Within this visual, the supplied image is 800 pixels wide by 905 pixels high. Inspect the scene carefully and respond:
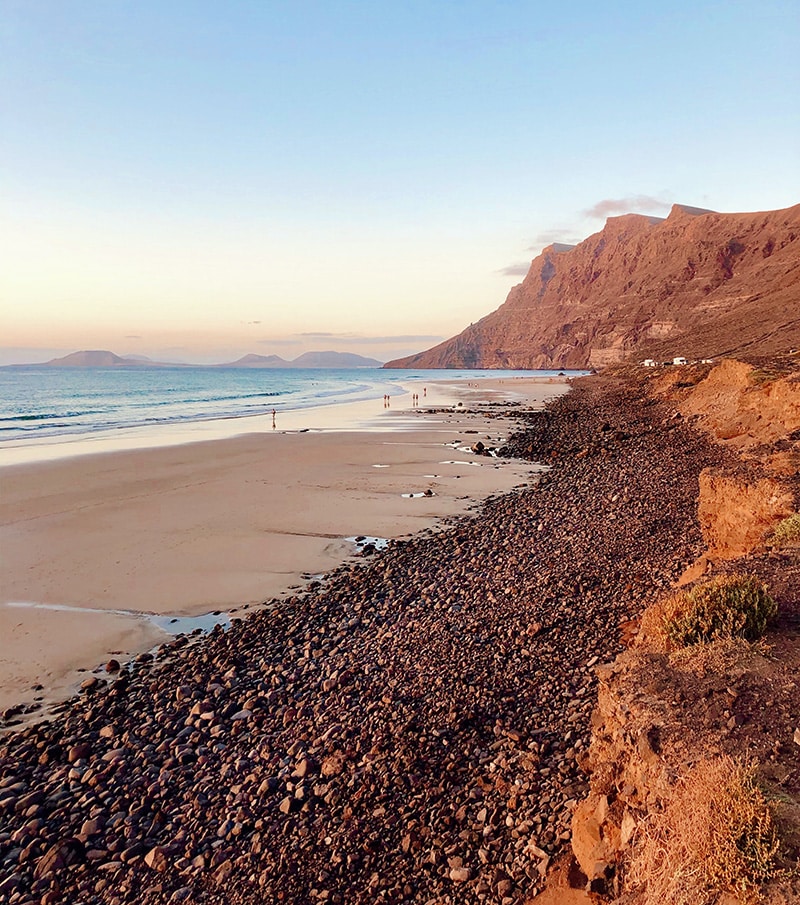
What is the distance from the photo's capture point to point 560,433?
3100 cm

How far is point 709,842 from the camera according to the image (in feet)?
10.0

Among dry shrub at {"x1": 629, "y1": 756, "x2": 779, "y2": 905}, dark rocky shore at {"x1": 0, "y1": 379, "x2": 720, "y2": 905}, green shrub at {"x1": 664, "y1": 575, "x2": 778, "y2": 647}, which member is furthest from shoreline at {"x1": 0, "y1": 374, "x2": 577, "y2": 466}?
dry shrub at {"x1": 629, "y1": 756, "x2": 779, "y2": 905}

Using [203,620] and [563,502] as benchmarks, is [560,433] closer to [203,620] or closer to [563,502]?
[563,502]

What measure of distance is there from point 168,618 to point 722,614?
889 centimetres

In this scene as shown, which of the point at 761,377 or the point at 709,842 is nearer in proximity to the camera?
the point at 709,842

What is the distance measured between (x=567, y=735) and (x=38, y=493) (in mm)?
20107

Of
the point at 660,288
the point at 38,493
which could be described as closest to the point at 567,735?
the point at 38,493

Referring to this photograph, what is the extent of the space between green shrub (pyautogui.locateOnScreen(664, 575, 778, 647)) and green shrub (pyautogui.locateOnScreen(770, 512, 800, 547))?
2722 millimetres

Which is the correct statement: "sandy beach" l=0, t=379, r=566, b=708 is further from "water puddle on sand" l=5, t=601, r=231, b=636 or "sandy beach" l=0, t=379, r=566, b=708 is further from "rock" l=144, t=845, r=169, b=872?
"rock" l=144, t=845, r=169, b=872

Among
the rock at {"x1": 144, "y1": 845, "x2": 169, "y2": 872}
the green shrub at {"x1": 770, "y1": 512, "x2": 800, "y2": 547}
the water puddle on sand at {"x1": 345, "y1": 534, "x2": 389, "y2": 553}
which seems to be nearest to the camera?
the rock at {"x1": 144, "y1": 845, "x2": 169, "y2": 872}

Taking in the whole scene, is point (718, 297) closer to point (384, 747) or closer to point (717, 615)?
point (717, 615)

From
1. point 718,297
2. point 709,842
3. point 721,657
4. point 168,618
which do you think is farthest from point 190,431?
point 718,297

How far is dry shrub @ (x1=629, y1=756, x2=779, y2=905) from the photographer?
2.92 metres

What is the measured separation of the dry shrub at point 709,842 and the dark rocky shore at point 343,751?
4.36 feet
